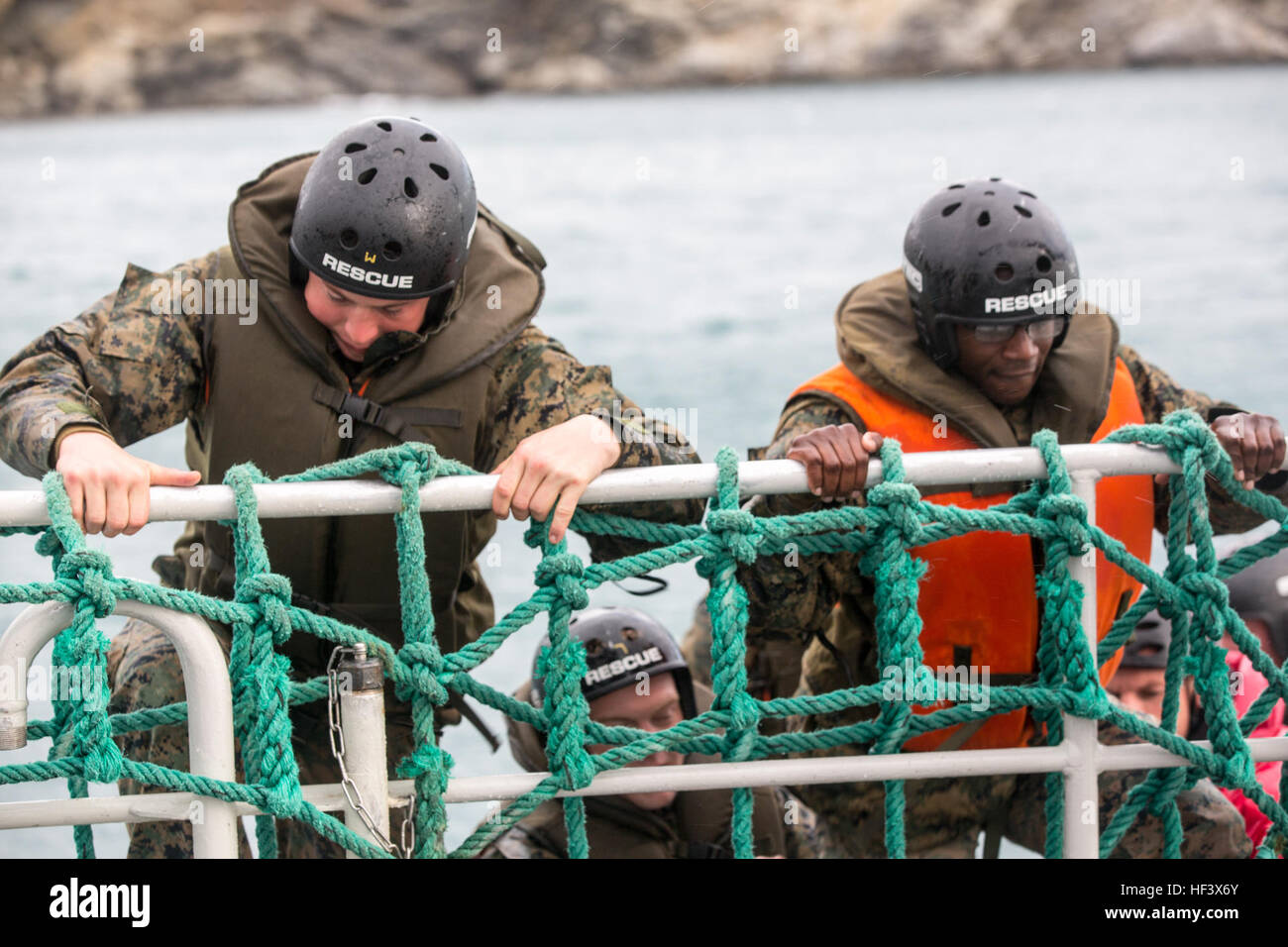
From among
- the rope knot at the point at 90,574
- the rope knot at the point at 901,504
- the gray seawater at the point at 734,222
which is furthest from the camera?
the gray seawater at the point at 734,222

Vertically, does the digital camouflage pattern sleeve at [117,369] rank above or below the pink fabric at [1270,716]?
above

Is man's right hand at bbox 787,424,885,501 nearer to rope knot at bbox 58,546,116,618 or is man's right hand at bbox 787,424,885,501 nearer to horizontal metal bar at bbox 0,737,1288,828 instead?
horizontal metal bar at bbox 0,737,1288,828

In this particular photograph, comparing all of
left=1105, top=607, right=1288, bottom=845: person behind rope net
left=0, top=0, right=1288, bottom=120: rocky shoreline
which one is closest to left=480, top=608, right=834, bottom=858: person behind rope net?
left=1105, top=607, right=1288, bottom=845: person behind rope net

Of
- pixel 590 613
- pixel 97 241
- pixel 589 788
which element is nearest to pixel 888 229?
pixel 97 241

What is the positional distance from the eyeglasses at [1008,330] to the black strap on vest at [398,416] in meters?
1.19

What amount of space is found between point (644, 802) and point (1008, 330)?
4.85ft

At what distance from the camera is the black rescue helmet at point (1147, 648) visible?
480 cm

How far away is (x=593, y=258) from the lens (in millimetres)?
19141

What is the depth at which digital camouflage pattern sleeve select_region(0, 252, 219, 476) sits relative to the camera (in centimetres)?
312

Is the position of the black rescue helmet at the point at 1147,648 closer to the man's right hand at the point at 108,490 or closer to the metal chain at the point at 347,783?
the metal chain at the point at 347,783

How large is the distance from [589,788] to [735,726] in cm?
30

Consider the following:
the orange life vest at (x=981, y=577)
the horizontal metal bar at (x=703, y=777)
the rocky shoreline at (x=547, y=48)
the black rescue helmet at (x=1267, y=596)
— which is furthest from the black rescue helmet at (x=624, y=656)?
the rocky shoreline at (x=547, y=48)

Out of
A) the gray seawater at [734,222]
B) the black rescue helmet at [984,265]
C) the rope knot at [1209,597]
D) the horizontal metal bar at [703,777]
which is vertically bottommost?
the horizontal metal bar at [703,777]

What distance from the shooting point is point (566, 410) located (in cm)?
336
